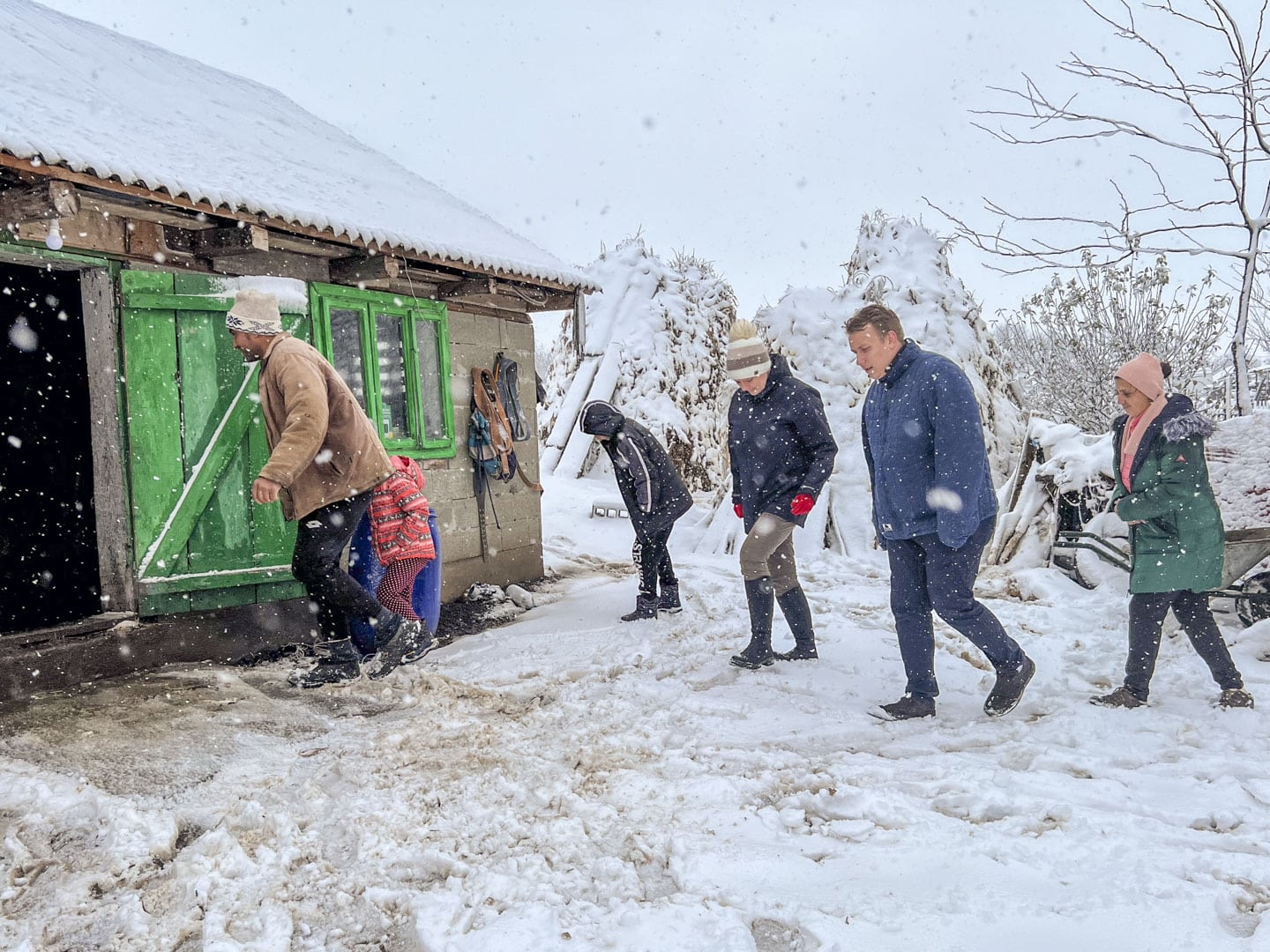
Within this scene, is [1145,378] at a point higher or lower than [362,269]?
lower

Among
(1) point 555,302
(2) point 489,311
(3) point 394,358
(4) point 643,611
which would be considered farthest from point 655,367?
(4) point 643,611

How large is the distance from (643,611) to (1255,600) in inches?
148

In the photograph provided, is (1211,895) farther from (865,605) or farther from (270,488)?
(865,605)

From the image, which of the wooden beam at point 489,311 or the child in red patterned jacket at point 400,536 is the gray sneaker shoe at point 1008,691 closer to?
the child in red patterned jacket at point 400,536

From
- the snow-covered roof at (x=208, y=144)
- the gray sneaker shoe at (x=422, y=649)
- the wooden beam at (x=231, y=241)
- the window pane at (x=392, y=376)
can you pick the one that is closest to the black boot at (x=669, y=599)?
the gray sneaker shoe at (x=422, y=649)

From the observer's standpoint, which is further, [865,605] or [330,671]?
[865,605]

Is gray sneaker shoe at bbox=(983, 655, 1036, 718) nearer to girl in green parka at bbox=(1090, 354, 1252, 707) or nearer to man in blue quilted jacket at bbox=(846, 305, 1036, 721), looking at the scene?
man in blue quilted jacket at bbox=(846, 305, 1036, 721)

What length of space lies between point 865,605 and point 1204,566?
2963 mm

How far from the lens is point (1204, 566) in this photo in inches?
150

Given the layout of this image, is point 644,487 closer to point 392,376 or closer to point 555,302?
point 392,376

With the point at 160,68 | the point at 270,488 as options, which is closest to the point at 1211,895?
the point at 270,488

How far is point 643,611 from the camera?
5902 millimetres

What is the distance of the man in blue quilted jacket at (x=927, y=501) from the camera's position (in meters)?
3.55

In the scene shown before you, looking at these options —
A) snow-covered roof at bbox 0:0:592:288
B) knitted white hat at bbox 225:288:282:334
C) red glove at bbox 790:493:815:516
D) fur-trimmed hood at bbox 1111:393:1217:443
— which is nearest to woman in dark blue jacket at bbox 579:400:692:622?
red glove at bbox 790:493:815:516
